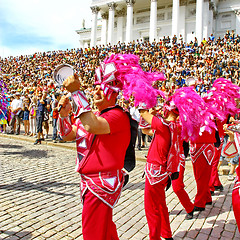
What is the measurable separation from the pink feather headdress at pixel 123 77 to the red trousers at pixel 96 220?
34.6 inches

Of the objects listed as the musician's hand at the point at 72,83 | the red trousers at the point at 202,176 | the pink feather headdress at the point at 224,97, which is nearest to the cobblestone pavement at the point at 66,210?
the red trousers at the point at 202,176

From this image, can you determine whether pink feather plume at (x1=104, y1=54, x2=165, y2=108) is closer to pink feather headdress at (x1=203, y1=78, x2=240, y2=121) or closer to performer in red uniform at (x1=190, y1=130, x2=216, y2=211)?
performer in red uniform at (x1=190, y1=130, x2=216, y2=211)

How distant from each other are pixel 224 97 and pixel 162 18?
131 feet

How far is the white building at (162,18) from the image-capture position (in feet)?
118

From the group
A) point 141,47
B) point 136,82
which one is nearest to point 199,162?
point 136,82

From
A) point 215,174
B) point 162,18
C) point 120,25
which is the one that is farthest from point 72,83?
point 120,25

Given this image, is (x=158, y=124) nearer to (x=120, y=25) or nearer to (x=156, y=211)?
(x=156, y=211)

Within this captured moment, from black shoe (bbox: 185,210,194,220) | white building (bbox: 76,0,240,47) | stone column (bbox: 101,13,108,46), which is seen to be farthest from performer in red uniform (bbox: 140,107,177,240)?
stone column (bbox: 101,13,108,46)

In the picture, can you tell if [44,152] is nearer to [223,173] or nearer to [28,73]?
[223,173]

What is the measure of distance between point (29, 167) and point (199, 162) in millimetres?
4282

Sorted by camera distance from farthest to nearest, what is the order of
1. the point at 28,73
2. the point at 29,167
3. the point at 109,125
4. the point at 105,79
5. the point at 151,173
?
the point at 28,73
the point at 29,167
the point at 151,173
the point at 105,79
the point at 109,125

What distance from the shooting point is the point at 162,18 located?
40.3m

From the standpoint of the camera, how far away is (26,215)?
3.52 m

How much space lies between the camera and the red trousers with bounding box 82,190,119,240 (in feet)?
6.23
